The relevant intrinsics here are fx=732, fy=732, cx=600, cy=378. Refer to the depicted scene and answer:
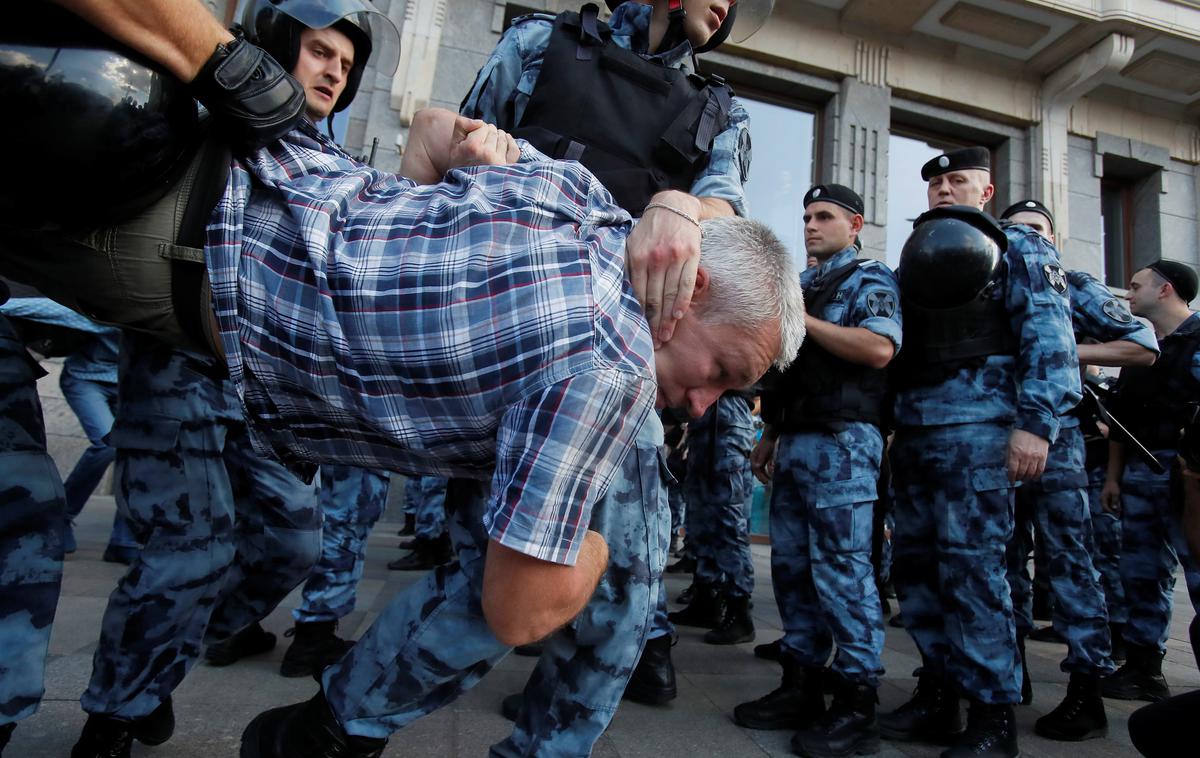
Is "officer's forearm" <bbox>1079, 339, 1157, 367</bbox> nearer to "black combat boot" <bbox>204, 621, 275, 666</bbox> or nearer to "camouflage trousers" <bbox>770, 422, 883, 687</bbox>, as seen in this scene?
"camouflage trousers" <bbox>770, 422, 883, 687</bbox>

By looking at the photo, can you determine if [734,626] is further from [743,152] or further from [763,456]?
[743,152]

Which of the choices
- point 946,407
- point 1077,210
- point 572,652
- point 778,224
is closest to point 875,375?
point 946,407

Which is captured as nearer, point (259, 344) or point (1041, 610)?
point (259, 344)

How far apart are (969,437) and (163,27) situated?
2.42 meters

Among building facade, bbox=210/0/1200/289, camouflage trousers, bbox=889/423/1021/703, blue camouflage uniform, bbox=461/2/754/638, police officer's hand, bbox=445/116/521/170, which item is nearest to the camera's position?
police officer's hand, bbox=445/116/521/170

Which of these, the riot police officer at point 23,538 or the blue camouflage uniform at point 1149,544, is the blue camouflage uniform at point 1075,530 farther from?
the riot police officer at point 23,538

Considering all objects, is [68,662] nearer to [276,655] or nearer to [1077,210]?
[276,655]

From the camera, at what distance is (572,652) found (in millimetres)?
1419

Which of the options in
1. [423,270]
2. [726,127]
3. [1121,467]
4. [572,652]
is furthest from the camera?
[1121,467]

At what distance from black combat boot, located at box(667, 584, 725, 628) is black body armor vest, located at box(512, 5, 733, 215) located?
2.38m

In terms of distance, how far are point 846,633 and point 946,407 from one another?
84cm

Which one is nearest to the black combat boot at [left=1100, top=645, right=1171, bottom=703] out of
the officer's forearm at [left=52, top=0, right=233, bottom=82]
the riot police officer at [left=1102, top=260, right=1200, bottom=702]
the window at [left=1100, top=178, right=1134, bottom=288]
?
the riot police officer at [left=1102, top=260, right=1200, bottom=702]

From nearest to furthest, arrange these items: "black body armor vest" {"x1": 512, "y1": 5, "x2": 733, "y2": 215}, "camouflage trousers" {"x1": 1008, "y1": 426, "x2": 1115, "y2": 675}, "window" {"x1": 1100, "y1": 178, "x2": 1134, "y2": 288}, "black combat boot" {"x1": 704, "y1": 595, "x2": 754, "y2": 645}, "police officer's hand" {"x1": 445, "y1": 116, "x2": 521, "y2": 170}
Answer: "police officer's hand" {"x1": 445, "y1": 116, "x2": 521, "y2": 170}
"black body armor vest" {"x1": 512, "y1": 5, "x2": 733, "y2": 215}
"camouflage trousers" {"x1": 1008, "y1": 426, "x2": 1115, "y2": 675}
"black combat boot" {"x1": 704, "y1": 595, "x2": 754, "y2": 645}
"window" {"x1": 1100, "y1": 178, "x2": 1134, "y2": 288}

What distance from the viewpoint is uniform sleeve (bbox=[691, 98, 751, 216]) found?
2.01 m
